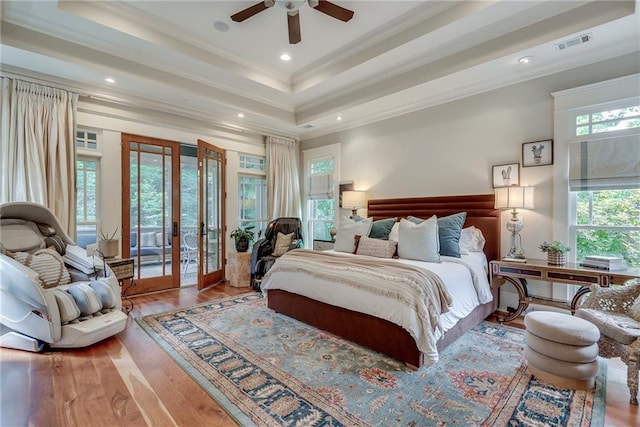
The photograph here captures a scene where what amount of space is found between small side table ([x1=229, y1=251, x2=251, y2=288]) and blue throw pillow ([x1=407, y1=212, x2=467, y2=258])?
3042mm

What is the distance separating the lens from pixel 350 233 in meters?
3.91

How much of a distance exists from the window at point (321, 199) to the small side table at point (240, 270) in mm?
1625

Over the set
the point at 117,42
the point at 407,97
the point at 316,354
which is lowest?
the point at 316,354

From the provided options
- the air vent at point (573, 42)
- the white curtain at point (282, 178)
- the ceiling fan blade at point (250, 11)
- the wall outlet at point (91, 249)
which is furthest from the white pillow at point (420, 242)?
the wall outlet at point (91, 249)

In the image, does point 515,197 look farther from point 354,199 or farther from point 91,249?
point 91,249

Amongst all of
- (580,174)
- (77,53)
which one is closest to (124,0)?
(77,53)

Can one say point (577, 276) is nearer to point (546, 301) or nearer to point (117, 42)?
point (546, 301)

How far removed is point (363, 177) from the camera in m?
5.11

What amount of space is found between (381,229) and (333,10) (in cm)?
256

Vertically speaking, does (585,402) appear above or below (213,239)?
below

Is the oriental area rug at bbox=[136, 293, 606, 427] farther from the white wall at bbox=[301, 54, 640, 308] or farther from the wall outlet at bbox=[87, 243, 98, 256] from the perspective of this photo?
the white wall at bbox=[301, 54, 640, 308]

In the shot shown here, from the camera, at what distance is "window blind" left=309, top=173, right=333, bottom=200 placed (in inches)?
223

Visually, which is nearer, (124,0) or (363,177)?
(124,0)

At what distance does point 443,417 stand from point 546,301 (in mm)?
2089
